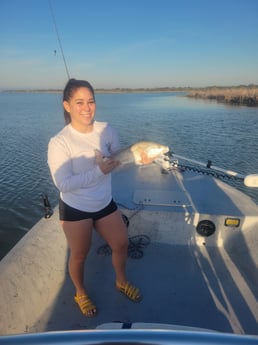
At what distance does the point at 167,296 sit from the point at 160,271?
1.37 feet

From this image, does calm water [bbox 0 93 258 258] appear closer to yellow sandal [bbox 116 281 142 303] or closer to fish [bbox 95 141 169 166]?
yellow sandal [bbox 116 281 142 303]

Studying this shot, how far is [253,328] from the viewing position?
2.66m

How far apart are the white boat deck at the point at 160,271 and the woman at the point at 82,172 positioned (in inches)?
25.3

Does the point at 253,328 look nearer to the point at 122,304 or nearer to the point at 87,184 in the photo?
the point at 122,304

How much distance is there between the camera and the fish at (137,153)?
2459 millimetres

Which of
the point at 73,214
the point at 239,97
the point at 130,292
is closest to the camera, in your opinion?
the point at 73,214

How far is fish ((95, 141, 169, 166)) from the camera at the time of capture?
2459 millimetres

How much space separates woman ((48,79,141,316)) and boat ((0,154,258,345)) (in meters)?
0.64

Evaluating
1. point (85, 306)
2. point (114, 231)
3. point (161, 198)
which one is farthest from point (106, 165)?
point (161, 198)

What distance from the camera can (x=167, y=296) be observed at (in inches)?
122

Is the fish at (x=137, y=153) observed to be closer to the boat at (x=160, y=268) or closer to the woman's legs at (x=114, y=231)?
the woman's legs at (x=114, y=231)

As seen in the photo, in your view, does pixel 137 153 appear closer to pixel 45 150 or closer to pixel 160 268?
pixel 160 268

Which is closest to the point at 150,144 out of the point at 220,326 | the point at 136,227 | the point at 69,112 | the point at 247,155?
the point at 69,112

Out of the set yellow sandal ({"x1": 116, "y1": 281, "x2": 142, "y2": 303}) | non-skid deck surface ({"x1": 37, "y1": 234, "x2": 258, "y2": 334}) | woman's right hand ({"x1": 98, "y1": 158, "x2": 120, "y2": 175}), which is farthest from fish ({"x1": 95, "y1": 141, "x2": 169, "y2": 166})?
non-skid deck surface ({"x1": 37, "y1": 234, "x2": 258, "y2": 334})
